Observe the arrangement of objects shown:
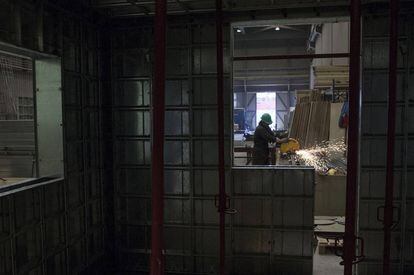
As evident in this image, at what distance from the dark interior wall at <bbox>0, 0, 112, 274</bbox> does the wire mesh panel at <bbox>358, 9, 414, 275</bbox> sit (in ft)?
14.5

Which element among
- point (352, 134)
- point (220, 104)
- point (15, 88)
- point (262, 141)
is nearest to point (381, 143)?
point (262, 141)

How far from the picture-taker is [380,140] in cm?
556

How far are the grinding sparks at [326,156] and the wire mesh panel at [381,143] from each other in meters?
2.20

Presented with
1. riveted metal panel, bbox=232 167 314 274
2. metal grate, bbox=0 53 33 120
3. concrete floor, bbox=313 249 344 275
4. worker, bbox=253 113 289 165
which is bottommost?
concrete floor, bbox=313 249 344 275

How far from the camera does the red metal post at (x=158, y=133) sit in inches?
88.4

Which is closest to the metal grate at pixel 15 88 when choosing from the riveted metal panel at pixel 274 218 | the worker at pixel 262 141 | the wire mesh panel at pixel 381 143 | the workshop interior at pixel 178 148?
the workshop interior at pixel 178 148

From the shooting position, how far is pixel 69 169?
5199 mm

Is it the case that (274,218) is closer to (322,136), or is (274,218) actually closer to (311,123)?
(322,136)

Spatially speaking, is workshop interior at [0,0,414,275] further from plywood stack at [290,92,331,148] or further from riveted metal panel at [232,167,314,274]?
plywood stack at [290,92,331,148]

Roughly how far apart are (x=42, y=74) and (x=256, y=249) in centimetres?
437

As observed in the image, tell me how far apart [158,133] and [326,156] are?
297 inches

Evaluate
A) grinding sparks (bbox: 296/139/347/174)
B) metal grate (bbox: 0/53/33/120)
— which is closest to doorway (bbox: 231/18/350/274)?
grinding sparks (bbox: 296/139/347/174)

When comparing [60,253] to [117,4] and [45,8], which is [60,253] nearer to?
[45,8]

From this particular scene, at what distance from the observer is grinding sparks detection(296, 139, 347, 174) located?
26.7ft
